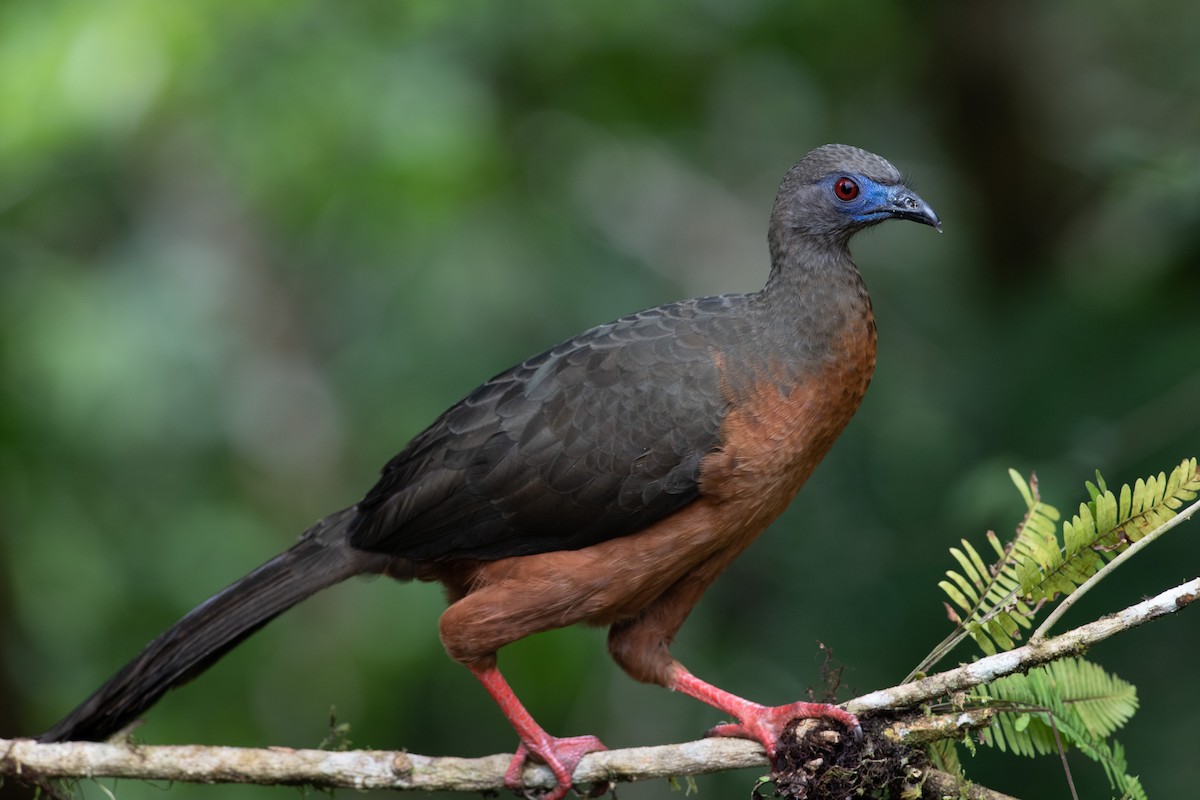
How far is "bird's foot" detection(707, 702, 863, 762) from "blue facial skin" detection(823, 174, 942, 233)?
5.19ft

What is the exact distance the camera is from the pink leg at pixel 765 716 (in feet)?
11.1

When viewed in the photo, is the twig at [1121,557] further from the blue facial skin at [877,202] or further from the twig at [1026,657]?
the blue facial skin at [877,202]

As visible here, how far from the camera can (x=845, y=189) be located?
3.99 m

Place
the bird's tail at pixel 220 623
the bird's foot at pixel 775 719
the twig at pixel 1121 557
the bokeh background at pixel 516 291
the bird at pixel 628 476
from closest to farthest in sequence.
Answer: the twig at pixel 1121 557 < the bird's foot at pixel 775 719 < the bird at pixel 628 476 < the bird's tail at pixel 220 623 < the bokeh background at pixel 516 291

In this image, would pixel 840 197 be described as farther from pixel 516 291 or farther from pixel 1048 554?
pixel 516 291

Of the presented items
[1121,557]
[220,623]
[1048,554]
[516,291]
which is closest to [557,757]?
[220,623]

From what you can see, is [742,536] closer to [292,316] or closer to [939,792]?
[939,792]

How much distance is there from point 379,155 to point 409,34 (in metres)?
0.73

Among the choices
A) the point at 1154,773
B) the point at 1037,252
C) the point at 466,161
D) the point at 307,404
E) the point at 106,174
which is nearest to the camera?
the point at 1154,773

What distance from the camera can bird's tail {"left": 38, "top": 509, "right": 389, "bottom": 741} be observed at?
13.4ft

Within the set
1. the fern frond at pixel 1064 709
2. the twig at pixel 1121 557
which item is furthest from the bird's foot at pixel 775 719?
the twig at pixel 1121 557

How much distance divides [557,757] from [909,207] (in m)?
2.13

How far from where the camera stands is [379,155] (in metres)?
6.32

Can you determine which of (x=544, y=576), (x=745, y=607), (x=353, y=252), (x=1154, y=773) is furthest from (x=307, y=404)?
(x=1154, y=773)
